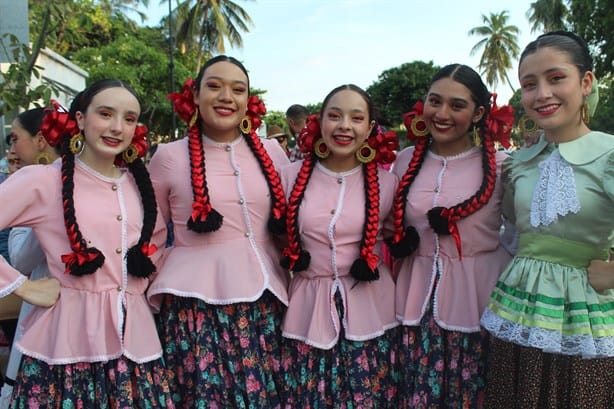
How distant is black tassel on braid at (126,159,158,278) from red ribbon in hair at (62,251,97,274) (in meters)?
0.21

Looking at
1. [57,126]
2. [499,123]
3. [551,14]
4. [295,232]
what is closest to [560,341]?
[499,123]

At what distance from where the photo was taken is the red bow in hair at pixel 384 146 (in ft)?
9.82

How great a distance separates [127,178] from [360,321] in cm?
141

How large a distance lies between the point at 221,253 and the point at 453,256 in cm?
123

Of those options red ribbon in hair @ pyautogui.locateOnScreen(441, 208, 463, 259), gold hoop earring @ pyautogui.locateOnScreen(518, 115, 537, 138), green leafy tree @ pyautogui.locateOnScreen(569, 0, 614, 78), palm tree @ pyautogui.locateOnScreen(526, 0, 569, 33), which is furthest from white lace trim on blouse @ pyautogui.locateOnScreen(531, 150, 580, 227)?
palm tree @ pyautogui.locateOnScreen(526, 0, 569, 33)

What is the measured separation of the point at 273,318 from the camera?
2.87 metres

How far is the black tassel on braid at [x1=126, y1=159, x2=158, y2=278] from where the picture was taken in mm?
2557

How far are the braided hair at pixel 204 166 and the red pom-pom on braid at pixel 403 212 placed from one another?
1.99 ft

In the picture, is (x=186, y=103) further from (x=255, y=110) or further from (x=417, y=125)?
(x=417, y=125)

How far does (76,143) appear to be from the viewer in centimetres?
258

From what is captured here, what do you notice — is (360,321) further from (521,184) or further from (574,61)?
(574,61)

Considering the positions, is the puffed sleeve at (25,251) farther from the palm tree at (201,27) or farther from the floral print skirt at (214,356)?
the palm tree at (201,27)

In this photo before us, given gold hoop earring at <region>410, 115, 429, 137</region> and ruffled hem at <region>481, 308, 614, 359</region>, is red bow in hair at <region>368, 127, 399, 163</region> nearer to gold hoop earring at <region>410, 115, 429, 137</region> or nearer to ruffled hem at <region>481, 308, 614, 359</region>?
A: gold hoop earring at <region>410, 115, 429, 137</region>

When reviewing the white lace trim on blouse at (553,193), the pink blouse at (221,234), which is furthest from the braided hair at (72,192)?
the white lace trim on blouse at (553,193)
